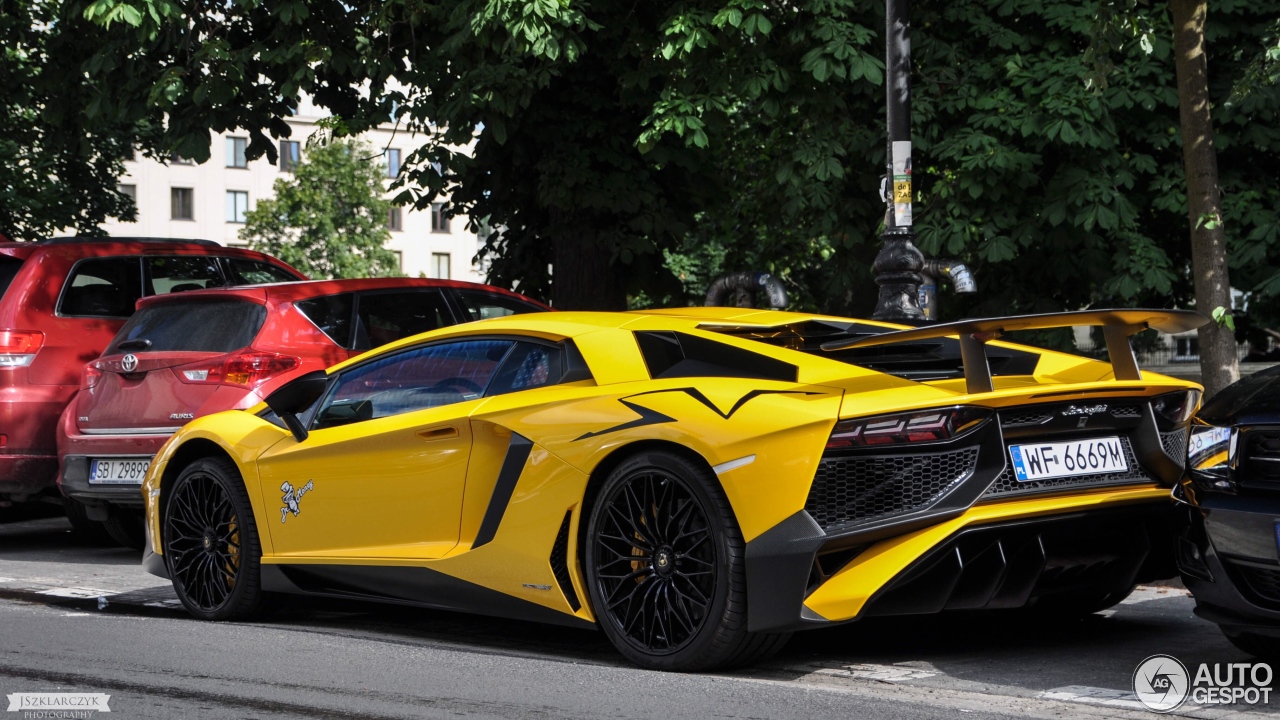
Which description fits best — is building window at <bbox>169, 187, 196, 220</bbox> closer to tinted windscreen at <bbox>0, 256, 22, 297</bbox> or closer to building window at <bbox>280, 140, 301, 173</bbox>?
building window at <bbox>280, 140, 301, 173</bbox>

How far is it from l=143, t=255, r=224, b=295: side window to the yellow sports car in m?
4.40

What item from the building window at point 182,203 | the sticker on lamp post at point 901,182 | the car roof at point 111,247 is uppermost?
the building window at point 182,203

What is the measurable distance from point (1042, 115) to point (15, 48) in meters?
10.4

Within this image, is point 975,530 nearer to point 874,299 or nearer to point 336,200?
point 874,299

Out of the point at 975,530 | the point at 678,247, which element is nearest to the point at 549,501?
the point at 975,530

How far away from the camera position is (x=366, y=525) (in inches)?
253

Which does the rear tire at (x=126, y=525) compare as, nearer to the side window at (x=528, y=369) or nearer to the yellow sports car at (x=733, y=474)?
the yellow sports car at (x=733, y=474)

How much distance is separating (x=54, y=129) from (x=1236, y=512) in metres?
14.3

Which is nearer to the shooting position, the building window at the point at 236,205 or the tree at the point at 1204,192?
the tree at the point at 1204,192

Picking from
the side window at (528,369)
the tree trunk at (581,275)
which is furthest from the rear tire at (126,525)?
the tree trunk at (581,275)

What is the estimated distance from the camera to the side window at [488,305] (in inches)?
383

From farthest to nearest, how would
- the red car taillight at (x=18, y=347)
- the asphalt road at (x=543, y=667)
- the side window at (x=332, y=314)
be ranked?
the red car taillight at (x=18, y=347) < the side window at (x=332, y=314) < the asphalt road at (x=543, y=667)

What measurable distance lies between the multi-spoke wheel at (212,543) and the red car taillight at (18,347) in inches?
123

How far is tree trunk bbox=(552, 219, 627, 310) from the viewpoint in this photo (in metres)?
15.1
